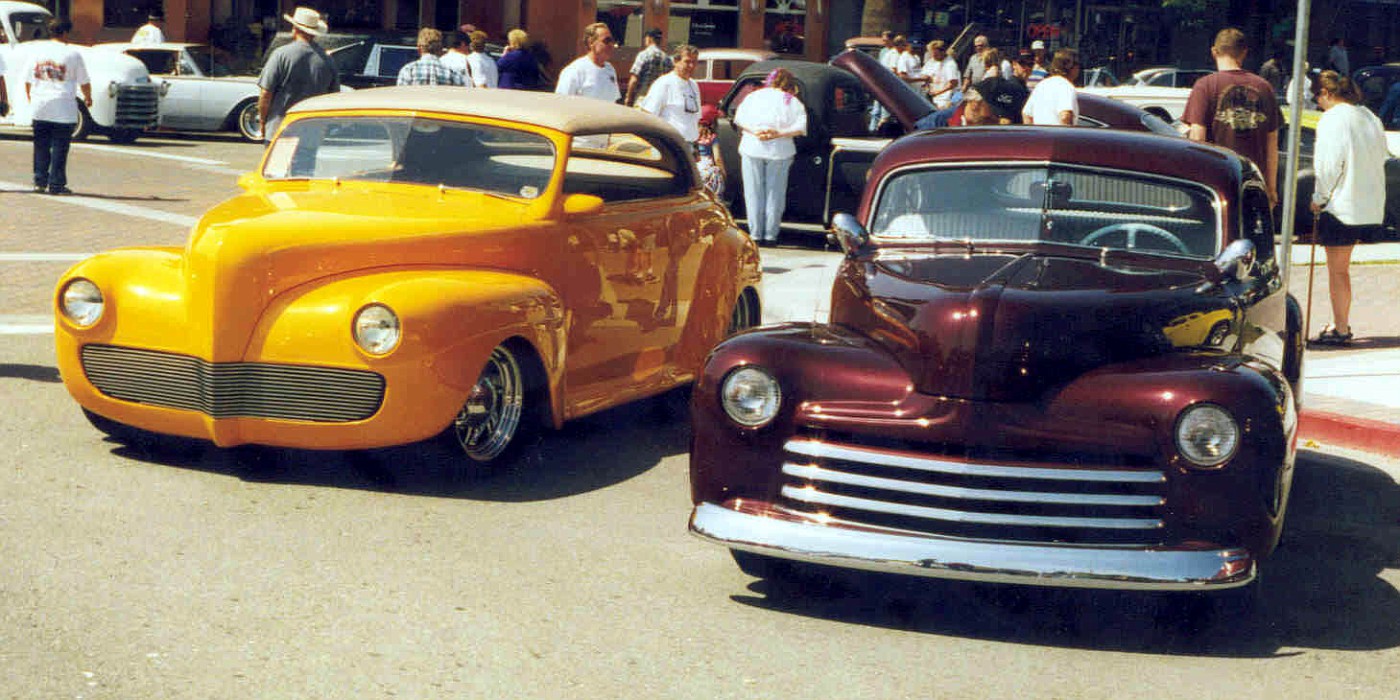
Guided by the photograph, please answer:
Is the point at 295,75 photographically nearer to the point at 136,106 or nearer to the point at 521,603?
the point at 521,603

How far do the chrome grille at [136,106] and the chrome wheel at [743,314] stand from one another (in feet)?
53.6

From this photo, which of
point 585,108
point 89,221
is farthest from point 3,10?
point 585,108

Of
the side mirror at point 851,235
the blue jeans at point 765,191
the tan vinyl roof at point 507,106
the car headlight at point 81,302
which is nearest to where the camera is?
the side mirror at point 851,235

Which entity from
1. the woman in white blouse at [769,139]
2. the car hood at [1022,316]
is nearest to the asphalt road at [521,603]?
the car hood at [1022,316]

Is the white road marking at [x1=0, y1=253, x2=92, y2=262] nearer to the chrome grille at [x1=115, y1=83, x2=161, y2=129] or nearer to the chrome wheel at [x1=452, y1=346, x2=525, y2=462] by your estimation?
the chrome wheel at [x1=452, y1=346, x2=525, y2=462]

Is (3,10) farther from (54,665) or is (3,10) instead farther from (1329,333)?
(54,665)

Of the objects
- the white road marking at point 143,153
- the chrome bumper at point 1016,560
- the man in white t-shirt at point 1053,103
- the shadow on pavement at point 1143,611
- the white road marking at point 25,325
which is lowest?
the shadow on pavement at point 1143,611

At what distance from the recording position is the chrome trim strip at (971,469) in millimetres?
5348

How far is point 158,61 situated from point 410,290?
66.9 feet

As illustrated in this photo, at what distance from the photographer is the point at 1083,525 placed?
17.5 feet

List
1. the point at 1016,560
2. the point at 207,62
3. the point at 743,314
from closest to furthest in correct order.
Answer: the point at 1016,560 → the point at 743,314 → the point at 207,62

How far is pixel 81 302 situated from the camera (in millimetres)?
7148

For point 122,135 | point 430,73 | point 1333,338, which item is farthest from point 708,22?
point 1333,338

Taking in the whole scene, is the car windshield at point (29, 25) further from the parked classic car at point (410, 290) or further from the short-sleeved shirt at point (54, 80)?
the parked classic car at point (410, 290)
